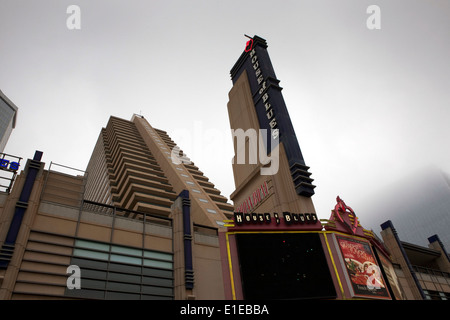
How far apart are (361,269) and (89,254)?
Result: 2381 centimetres

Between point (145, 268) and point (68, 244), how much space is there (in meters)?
5.70

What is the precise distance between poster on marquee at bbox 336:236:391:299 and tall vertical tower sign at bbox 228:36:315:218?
6283 millimetres

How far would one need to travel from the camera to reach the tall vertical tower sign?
127 feet

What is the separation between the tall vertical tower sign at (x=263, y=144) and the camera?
1523 inches

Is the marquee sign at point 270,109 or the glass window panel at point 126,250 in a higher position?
the marquee sign at point 270,109

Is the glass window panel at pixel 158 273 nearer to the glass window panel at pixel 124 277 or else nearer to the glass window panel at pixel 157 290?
the glass window panel at pixel 124 277

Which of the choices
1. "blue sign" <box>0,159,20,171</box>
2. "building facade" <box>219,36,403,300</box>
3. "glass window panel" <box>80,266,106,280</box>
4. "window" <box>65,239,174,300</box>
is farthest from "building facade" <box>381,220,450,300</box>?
"blue sign" <box>0,159,20,171</box>

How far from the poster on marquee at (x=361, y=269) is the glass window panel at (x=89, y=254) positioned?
20582mm

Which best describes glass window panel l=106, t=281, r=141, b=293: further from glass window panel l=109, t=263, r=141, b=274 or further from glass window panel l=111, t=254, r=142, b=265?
glass window panel l=111, t=254, r=142, b=265

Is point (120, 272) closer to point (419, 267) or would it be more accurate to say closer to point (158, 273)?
point (158, 273)

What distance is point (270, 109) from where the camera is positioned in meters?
46.3

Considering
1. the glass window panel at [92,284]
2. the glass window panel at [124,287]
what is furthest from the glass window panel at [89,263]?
the glass window panel at [124,287]

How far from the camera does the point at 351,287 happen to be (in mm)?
28703
